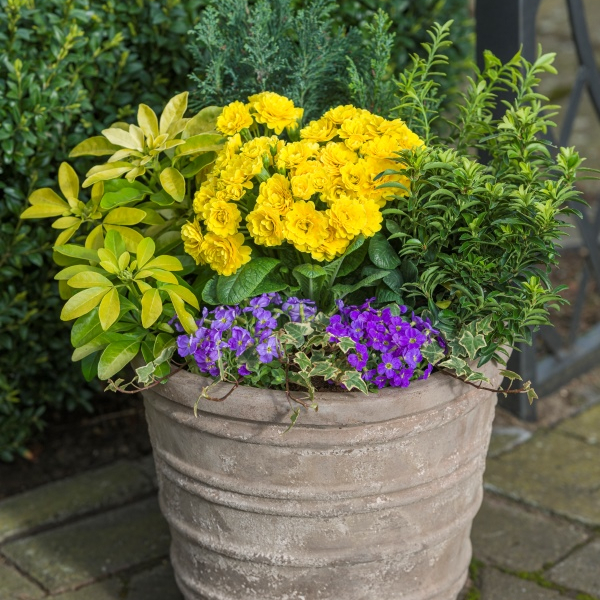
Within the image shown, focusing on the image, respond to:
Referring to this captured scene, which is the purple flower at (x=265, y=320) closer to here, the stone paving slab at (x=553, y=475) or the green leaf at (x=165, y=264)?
the green leaf at (x=165, y=264)

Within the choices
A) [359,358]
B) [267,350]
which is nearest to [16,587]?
[267,350]

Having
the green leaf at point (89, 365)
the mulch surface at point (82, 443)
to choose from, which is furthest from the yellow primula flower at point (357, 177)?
the mulch surface at point (82, 443)

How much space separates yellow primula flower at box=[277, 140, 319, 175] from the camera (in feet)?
5.55

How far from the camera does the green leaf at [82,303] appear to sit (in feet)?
5.61

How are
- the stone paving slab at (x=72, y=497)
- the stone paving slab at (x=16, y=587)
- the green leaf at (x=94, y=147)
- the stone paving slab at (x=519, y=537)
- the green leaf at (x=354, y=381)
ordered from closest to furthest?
the green leaf at (x=354, y=381)
the green leaf at (x=94, y=147)
the stone paving slab at (x=16, y=587)
the stone paving slab at (x=519, y=537)
the stone paving slab at (x=72, y=497)

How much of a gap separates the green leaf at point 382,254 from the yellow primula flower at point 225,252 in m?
0.25

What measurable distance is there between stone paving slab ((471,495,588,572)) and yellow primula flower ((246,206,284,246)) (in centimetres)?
120

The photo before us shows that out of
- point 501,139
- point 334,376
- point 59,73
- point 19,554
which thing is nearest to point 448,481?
point 334,376

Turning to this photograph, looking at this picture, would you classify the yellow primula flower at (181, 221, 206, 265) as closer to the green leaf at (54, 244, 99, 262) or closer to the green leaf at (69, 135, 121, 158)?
the green leaf at (54, 244, 99, 262)

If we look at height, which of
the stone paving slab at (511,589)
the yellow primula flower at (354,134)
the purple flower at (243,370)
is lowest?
the stone paving slab at (511,589)

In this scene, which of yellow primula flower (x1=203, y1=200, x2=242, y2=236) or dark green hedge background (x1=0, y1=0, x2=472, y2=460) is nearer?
yellow primula flower (x1=203, y1=200, x2=242, y2=236)

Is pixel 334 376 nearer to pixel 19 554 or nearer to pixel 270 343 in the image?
pixel 270 343

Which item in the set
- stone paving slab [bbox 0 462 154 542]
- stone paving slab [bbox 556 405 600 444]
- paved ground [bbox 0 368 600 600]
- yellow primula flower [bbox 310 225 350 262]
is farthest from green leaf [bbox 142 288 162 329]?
stone paving slab [bbox 556 405 600 444]

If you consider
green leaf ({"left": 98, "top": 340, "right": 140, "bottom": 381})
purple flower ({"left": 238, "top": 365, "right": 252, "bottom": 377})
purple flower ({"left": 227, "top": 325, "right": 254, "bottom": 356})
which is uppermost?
purple flower ({"left": 227, "top": 325, "right": 254, "bottom": 356})
